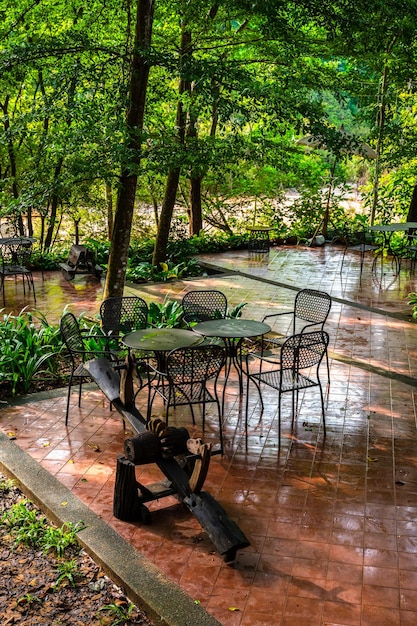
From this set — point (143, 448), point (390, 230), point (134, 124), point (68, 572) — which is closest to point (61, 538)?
point (68, 572)

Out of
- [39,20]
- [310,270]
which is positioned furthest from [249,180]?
[39,20]

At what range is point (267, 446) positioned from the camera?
19.0 feet

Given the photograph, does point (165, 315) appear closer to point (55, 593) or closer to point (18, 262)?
point (18, 262)

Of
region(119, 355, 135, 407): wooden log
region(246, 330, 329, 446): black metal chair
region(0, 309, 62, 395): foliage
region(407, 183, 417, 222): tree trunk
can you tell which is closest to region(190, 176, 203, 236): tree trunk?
region(407, 183, 417, 222): tree trunk

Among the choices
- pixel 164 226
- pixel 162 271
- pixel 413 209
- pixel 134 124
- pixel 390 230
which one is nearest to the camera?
pixel 134 124

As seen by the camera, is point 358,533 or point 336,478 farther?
point 336,478

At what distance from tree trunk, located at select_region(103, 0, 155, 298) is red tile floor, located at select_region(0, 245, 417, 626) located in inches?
85.7

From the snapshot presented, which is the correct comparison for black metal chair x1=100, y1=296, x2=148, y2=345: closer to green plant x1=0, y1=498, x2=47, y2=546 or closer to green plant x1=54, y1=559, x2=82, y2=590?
green plant x1=0, y1=498, x2=47, y2=546

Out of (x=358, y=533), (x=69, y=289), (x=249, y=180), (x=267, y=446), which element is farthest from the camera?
(x=249, y=180)

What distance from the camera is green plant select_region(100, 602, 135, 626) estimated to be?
12.5 feet

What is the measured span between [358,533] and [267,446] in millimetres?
1410

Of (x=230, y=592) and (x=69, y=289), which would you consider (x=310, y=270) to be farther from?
(x=230, y=592)

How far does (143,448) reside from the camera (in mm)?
4625

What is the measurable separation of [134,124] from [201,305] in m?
2.33
